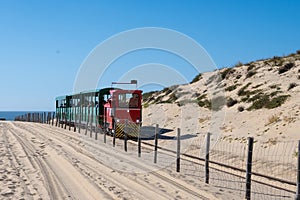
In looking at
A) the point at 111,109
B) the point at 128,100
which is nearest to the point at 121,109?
the point at 111,109

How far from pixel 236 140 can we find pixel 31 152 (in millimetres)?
11198

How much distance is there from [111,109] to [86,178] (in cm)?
1527

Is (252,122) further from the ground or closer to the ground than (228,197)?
further from the ground

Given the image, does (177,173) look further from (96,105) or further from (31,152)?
(96,105)

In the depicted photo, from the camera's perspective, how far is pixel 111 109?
2686 centimetres

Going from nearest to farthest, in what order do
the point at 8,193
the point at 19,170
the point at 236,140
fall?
the point at 8,193
the point at 19,170
the point at 236,140

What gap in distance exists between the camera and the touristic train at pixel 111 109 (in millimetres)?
26328

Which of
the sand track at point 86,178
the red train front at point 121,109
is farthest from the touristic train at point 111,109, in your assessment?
the sand track at point 86,178

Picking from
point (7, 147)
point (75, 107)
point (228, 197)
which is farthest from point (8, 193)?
point (75, 107)

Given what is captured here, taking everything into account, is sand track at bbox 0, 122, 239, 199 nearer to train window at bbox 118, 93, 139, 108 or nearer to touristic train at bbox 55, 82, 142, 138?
touristic train at bbox 55, 82, 142, 138

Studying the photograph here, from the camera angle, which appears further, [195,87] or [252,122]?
[195,87]

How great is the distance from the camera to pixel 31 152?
1770 centimetres

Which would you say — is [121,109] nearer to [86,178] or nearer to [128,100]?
[128,100]

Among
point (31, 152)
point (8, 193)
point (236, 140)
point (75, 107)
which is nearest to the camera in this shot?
point (8, 193)
